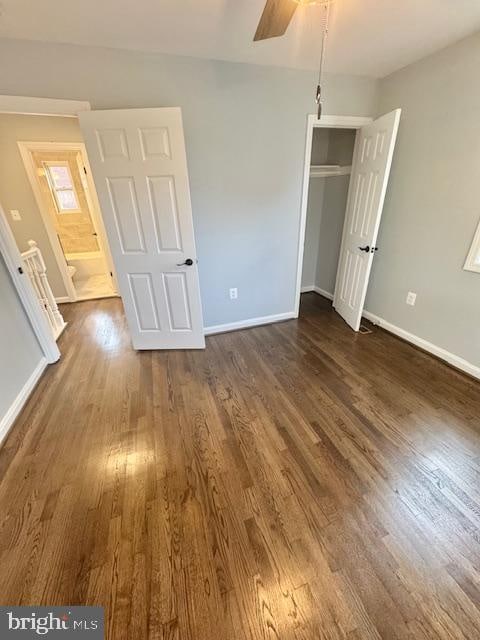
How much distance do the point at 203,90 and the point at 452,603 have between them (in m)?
3.45

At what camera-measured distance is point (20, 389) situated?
2154 millimetres

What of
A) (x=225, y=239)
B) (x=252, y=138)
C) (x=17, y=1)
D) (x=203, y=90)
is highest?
(x=17, y=1)

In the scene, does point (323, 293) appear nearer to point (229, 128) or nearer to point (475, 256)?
point (475, 256)

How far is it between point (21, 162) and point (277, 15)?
11.7ft

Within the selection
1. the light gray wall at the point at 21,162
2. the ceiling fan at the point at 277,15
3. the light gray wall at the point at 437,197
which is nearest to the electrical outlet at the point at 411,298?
the light gray wall at the point at 437,197

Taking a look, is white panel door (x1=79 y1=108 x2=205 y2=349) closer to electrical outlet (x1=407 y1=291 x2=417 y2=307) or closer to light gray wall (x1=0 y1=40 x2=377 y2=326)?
light gray wall (x1=0 y1=40 x2=377 y2=326)

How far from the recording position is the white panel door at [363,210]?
2.42m

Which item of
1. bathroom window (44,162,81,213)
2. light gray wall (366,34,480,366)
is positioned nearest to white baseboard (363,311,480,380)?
light gray wall (366,34,480,366)

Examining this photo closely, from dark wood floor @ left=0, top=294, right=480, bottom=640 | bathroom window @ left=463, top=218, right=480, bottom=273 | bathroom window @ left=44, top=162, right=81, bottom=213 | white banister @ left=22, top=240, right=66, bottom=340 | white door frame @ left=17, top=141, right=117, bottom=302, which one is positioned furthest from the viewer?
bathroom window @ left=44, top=162, right=81, bottom=213

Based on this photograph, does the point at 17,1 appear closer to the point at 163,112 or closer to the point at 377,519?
the point at 163,112

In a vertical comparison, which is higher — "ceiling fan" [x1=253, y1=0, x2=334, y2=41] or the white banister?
"ceiling fan" [x1=253, y1=0, x2=334, y2=41]

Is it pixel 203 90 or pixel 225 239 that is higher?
pixel 203 90

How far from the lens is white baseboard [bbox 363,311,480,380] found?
7.53 feet

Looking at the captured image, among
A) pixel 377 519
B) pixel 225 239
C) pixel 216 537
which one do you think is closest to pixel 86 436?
pixel 216 537
